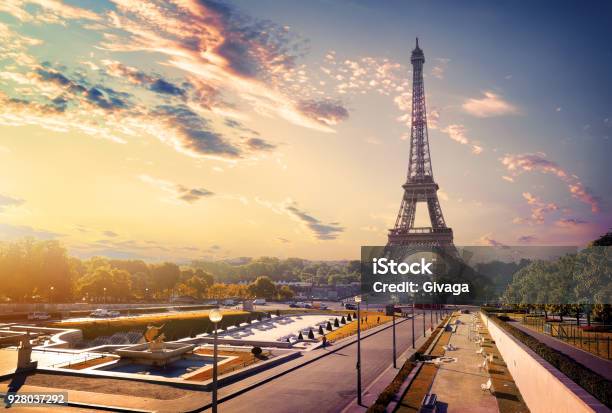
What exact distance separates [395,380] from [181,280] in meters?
141

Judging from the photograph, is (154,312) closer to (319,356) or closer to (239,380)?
(319,356)

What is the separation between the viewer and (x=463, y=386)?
3278 cm

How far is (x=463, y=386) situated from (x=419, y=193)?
105 meters

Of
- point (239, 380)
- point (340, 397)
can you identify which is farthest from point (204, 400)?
point (340, 397)

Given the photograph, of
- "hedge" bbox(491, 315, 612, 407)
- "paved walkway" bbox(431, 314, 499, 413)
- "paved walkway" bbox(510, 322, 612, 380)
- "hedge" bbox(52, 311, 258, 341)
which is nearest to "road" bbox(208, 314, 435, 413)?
"paved walkway" bbox(431, 314, 499, 413)

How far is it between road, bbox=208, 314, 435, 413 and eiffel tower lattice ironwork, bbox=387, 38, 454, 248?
284 feet

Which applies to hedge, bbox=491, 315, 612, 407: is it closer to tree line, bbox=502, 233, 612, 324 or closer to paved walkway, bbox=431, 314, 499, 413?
paved walkway, bbox=431, 314, 499, 413

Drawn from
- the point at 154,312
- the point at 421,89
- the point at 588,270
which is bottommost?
the point at 154,312

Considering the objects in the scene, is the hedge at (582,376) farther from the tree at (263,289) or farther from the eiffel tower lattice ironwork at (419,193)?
the tree at (263,289)

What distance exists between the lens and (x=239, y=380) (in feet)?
110

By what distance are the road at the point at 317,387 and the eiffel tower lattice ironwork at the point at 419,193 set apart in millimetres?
86489


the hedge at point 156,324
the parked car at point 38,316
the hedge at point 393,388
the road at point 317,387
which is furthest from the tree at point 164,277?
the hedge at point 393,388

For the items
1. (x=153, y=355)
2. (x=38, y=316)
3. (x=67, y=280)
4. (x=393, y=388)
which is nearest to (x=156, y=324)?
(x=38, y=316)

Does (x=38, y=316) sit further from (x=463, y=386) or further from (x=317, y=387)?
(x=463, y=386)
